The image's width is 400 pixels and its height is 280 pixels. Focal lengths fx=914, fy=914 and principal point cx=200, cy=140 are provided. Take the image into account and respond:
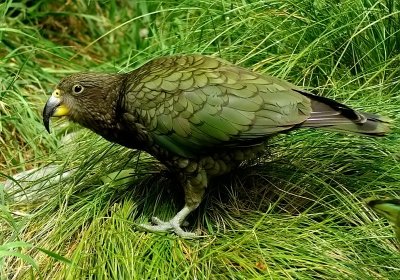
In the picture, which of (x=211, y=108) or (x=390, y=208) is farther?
(x=211, y=108)

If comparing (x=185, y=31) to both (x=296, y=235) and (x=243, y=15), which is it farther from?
(x=296, y=235)

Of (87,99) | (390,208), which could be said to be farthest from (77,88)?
(390,208)

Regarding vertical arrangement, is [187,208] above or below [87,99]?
below

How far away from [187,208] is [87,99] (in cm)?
53

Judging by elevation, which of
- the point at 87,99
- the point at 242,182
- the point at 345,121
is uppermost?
the point at 87,99

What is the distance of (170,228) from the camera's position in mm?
3145

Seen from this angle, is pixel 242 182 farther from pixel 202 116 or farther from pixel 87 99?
pixel 87 99

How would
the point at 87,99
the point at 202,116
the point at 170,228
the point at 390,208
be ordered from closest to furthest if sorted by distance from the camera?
1. the point at 390,208
2. the point at 202,116
3. the point at 170,228
4. the point at 87,99

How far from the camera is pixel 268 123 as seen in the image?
9.82 ft

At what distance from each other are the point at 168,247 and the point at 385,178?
2.58 feet

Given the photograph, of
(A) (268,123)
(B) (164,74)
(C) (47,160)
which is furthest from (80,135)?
(A) (268,123)

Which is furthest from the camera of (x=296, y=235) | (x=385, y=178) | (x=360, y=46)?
(x=360, y=46)

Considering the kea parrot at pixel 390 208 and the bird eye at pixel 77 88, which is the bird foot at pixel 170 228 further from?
the kea parrot at pixel 390 208

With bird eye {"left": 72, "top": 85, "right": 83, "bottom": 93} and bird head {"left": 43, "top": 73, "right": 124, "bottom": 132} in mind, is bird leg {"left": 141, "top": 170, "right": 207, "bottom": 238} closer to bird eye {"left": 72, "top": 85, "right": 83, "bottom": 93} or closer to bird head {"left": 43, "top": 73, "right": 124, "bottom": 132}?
bird head {"left": 43, "top": 73, "right": 124, "bottom": 132}
